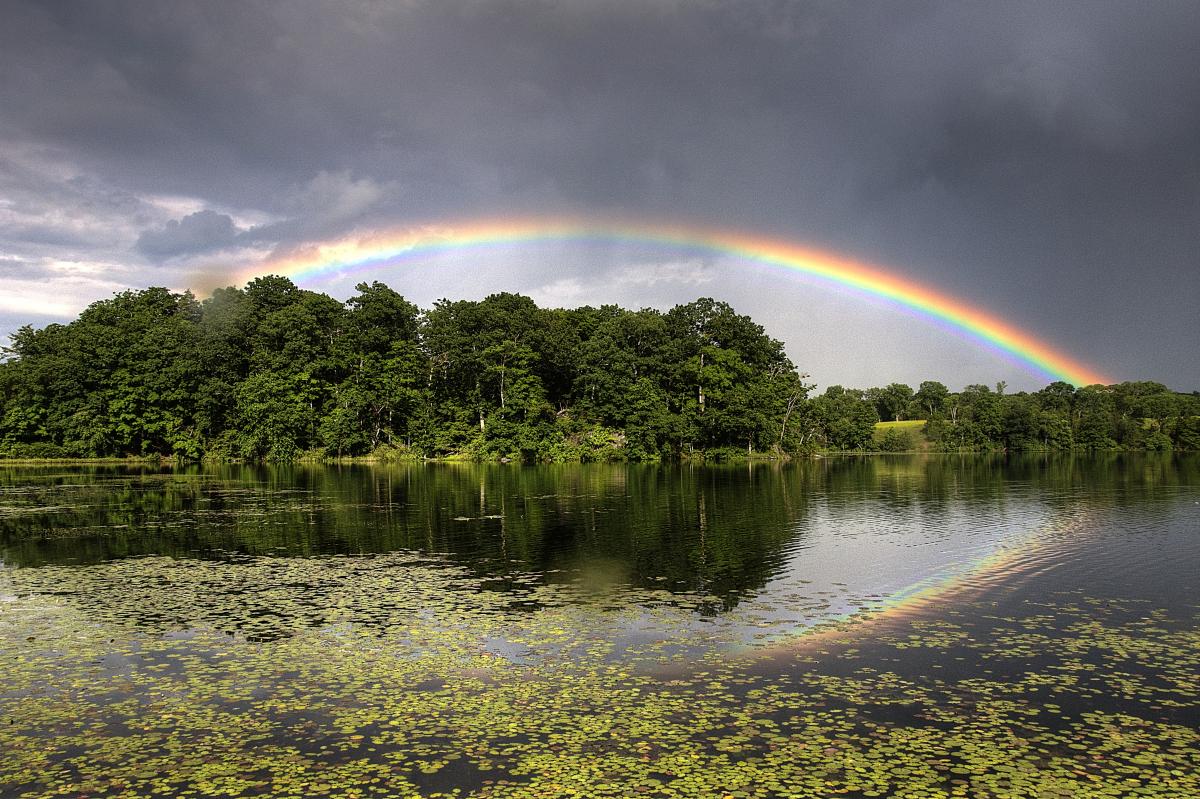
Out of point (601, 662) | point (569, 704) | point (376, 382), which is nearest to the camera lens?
point (569, 704)

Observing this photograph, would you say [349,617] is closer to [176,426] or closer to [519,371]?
[519,371]

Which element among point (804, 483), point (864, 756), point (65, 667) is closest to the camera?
point (864, 756)

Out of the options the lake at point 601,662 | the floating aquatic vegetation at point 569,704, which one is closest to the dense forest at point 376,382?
the lake at point 601,662

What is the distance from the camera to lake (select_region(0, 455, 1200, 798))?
9320 millimetres

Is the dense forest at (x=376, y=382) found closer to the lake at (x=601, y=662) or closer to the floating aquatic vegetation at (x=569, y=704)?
the lake at (x=601, y=662)

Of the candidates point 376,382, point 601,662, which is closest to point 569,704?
point 601,662

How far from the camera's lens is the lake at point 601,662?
932cm

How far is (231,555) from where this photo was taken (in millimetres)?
25781

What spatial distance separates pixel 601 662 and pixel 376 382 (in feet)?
305

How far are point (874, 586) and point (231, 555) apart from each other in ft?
67.4

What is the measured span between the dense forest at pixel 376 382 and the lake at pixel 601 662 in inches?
2763

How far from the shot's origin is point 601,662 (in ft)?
44.6

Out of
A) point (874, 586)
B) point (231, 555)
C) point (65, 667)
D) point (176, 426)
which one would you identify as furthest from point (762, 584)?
point (176, 426)

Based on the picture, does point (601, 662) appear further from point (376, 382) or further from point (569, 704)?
point (376, 382)
